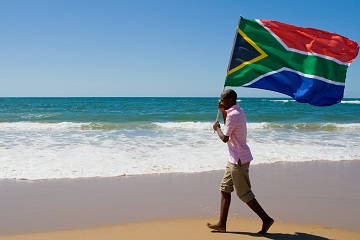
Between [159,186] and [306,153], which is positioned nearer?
[159,186]

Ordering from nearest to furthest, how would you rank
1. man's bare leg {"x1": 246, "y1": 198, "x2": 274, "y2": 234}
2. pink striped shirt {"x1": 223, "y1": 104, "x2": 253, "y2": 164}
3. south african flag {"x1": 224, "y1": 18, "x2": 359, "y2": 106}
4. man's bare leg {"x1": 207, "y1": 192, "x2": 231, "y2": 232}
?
pink striped shirt {"x1": 223, "y1": 104, "x2": 253, "y2": 164}
man's bare leg {"x1": 246, "y1": 198, "x2": 274, "y2": 234}
man's bare leg {"x1": 207, "y1": 192, "x2": 231, "y2": 232}
south african flag {"x1": 224, "y1": 18, "x2": 359, "y2": 106}

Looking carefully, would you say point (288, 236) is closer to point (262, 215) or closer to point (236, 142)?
point (262, 215)

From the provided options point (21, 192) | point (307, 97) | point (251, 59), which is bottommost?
point (21, 192)

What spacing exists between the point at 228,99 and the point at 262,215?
149cm

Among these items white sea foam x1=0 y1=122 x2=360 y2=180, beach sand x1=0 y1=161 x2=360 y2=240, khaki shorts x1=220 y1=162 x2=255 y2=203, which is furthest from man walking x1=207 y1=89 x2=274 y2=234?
white sea foam x1=0 y1=122 x2=360 y2=180

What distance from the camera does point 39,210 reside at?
5.43 m

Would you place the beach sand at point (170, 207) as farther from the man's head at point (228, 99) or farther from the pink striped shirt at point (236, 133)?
the man's head at point (228, 99)

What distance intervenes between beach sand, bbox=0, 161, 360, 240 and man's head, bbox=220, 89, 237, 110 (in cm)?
160

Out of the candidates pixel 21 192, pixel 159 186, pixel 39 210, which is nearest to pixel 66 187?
pixel 21 192

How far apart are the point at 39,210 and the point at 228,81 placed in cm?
336

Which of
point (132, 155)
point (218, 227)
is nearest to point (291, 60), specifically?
point (218, 227)

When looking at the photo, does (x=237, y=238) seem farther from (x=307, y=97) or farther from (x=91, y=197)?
(x=91, y=197)

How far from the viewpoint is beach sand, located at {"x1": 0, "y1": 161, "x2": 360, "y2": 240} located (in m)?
4.61

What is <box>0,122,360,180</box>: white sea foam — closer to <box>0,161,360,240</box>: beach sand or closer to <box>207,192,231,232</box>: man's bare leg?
<box>0,161,360,240</box>: beach sand
